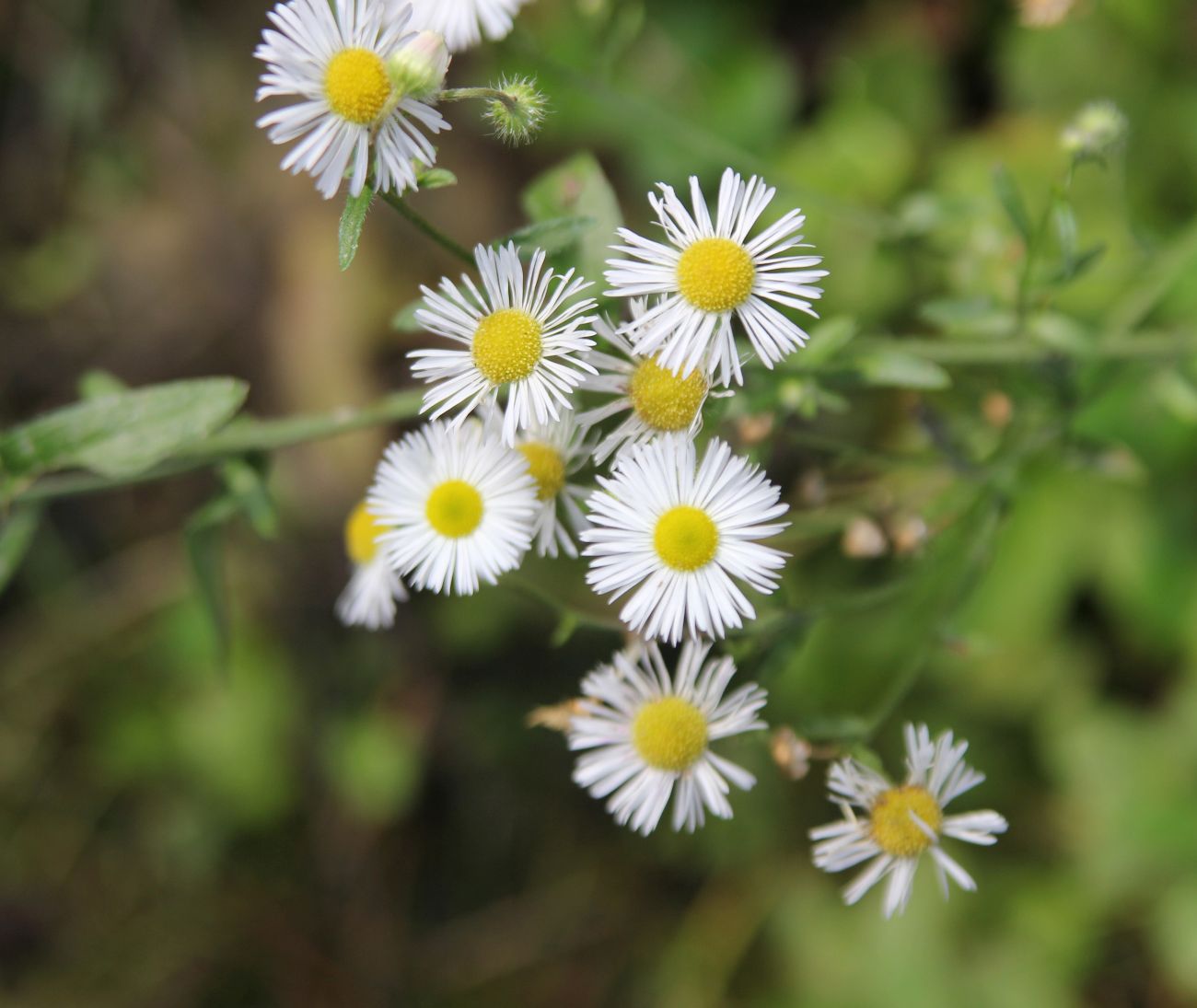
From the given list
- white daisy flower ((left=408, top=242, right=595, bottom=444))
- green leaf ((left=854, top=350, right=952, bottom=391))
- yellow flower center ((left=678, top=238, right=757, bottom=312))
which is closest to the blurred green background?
green leaf ((left=854, top=350, right=952, bottom=391))

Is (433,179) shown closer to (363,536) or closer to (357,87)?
(357,87)

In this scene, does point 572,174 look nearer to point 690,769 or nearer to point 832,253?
point 690,769

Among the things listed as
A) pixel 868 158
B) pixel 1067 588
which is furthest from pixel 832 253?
pixel 1067 588

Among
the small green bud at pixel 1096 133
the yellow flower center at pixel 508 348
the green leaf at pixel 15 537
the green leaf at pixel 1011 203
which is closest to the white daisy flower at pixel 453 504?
the yellow flower center at pixel 508 348

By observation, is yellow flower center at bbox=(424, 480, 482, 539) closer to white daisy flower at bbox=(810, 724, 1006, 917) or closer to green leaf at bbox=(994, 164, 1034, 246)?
white daisy flower at bbox=(810, 724, 1006, 917)

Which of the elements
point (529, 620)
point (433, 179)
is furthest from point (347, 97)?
point (529, 620)
